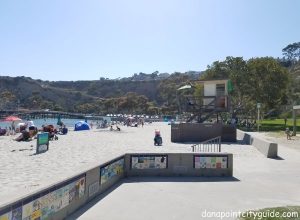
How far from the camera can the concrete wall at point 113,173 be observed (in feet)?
23.7

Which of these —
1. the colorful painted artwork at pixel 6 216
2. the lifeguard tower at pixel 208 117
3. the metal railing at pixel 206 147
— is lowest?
the metal railing at pixel 206 147

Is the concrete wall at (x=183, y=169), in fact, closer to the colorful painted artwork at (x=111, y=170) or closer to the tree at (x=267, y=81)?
the colorful painted artwork at (x=111, y=170)

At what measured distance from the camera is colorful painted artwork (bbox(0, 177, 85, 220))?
6.50 metres

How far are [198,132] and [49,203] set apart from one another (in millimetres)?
22336

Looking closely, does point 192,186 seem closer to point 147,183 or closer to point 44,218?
point 147,183

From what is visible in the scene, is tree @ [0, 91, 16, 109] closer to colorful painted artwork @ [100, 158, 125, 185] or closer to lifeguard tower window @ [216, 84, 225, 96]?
lifeguard tower window @ [216, 84, 225, 96]

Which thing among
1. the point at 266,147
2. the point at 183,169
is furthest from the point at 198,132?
the point at 183,169

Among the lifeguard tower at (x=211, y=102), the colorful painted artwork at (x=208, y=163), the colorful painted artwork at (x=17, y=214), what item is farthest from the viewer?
the lifeguard tower at (x=211, y=102)

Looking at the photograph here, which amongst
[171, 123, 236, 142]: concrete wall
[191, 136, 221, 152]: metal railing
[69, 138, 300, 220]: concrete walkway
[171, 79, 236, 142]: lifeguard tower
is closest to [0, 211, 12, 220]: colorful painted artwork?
[69, 138, 300, 220]: concrete walkway

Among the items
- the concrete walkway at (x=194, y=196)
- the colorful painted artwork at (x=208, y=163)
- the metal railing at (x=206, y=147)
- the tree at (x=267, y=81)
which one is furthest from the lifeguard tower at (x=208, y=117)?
the tree at (x=267, y=81)

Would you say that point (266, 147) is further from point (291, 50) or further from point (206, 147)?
point (291, 50)

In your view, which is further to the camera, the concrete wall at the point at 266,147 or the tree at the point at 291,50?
the tree at the point at 291,50

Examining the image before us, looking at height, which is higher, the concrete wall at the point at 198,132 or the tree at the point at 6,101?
the tree at the point at 6,101

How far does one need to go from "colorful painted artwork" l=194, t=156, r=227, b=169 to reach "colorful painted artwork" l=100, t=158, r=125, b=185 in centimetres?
274
